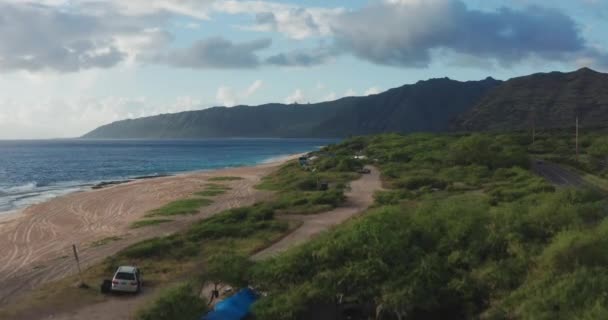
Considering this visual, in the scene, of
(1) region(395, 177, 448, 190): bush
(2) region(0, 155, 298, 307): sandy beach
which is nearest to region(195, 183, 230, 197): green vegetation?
(2) region(0, 155, 298, 307): sandy beach

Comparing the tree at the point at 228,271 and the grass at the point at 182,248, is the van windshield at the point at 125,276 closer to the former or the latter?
the grass at the point at 182,248

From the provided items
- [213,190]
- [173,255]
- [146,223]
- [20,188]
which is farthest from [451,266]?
[20,188]

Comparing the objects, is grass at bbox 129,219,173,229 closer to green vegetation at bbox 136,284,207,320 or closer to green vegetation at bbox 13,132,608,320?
green vegetation at bbox 13,132,608,320

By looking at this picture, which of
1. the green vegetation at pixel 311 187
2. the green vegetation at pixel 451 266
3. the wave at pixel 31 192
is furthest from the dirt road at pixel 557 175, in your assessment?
the wave at pixel 31 192

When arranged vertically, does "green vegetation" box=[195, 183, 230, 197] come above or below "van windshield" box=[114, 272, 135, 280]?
below

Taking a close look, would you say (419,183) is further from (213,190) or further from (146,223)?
(146,223)

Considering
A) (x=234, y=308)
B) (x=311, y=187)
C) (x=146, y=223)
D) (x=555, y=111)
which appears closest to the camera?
(x=234, y=308)
